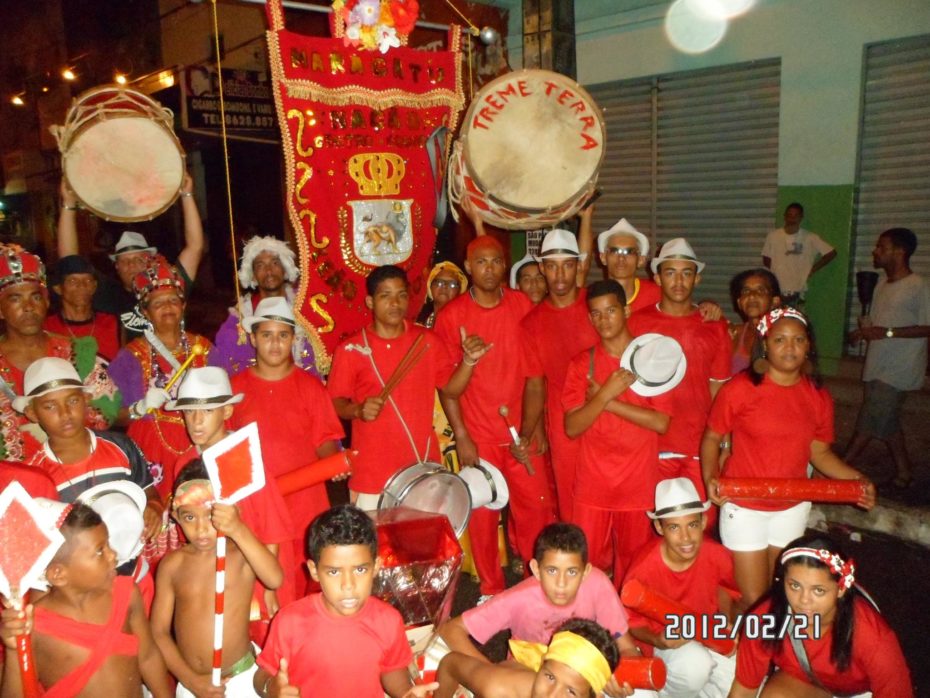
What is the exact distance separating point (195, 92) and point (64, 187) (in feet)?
32.7

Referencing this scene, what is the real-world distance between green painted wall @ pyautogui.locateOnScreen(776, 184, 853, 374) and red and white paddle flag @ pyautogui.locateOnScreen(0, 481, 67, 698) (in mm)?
8776

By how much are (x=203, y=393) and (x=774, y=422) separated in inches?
118

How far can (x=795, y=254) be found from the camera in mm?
8922

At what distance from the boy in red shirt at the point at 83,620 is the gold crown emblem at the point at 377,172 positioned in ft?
9.30

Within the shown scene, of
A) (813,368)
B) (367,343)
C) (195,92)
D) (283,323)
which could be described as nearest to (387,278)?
(367,343)

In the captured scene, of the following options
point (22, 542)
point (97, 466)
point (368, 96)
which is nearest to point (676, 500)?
point (97, 466)

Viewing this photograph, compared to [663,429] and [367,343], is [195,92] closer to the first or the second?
[367,343]

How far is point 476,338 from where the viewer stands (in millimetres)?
4605

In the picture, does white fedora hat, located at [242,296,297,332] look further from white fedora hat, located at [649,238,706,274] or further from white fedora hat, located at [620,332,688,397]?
white fedora hat, located at [649,238,706,274]

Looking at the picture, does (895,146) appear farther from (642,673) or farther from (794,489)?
(642,673)

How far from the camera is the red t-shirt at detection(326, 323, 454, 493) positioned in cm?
451

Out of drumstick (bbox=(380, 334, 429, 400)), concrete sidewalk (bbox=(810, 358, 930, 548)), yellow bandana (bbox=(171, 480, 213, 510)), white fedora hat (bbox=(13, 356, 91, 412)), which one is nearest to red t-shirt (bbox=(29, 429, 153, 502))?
white fedora hat (bbox=(13, 356, 91, 412))

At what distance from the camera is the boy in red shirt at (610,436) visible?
13.9 ft

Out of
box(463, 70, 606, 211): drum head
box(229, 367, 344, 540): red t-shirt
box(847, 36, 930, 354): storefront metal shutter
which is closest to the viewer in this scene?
box(229, 367, 344, 540): red t-shirt
